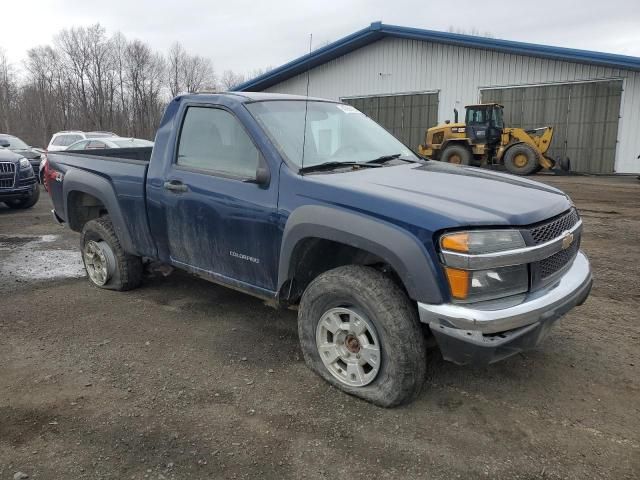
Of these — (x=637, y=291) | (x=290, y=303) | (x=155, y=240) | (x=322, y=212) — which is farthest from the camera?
(x=637, y=291)

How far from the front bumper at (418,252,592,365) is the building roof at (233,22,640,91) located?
13.1 meters

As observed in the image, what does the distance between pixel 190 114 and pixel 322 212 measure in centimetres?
179

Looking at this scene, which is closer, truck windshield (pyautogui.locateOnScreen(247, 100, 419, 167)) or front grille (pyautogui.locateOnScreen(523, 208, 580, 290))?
front grille (pyautogui.locateOnScreen(523, 208, 580, 290))

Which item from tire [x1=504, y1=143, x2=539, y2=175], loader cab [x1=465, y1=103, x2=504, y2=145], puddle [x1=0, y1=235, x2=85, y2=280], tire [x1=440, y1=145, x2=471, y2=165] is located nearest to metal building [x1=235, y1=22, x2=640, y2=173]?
loader cab [x1=465, y1=103, x2=504, y2=145]

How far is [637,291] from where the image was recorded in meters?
5.20

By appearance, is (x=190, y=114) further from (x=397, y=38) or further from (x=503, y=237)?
(x=397, y=38)

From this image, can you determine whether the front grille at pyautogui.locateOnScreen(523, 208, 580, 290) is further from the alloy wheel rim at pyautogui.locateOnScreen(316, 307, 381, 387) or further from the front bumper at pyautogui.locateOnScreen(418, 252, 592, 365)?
the alloy wheel rim at pyautogui.locateOnScreen(316, 307, 381, 387)

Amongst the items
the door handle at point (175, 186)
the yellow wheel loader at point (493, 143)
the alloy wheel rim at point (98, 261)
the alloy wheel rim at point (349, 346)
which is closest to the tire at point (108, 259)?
the alloy wheel rim at point (98, 261)

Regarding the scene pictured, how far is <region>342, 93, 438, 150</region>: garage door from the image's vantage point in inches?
878

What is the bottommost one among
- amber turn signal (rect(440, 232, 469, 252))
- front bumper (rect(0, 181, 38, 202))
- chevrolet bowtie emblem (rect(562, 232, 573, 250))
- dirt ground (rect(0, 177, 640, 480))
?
dirt ground (rect(0, 177, 640, 480))

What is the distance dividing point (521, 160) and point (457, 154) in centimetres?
225

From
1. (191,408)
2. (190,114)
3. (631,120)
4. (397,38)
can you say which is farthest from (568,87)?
(191,408)

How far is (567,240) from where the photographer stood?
3.22 m

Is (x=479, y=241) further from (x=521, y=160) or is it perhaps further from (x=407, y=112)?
(x=407, y=112)
